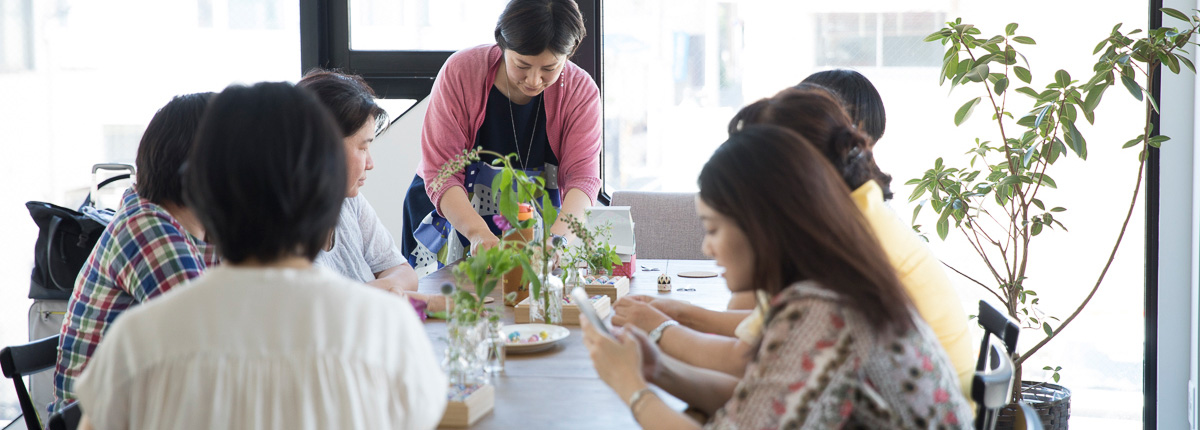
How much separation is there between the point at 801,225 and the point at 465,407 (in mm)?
533

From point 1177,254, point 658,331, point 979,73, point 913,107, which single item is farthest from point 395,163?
point 1177,254

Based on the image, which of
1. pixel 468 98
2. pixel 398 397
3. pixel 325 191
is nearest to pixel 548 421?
pixel 398 397

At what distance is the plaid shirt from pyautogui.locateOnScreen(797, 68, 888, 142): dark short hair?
4.75 ft

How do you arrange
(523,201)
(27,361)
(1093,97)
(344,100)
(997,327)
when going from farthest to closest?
1. (1093,97)
2. (344,100)
3. (523,201)
4. (997,327)
5. (27,361)

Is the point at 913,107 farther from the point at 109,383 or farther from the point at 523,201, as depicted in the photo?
the point at 109,383

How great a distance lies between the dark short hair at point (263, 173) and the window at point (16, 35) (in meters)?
2.40

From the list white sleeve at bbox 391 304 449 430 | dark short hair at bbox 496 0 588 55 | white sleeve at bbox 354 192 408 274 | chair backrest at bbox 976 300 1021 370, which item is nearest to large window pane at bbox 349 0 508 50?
dark short hair at bbox 496 0 588 55

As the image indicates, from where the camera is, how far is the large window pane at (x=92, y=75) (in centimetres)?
300

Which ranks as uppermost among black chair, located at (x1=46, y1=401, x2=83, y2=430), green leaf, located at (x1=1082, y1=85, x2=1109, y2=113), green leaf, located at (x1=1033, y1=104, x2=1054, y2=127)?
green leaf, located at (x1=1082, y1=85, x2=1109, y2=113)

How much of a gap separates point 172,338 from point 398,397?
0.23 metres

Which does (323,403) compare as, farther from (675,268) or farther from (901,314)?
(675,268)

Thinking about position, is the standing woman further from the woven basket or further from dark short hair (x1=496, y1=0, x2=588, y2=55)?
the woven basket

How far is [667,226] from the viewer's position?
3256 millimetres

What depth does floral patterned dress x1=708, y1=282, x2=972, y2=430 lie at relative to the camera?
1.02m
